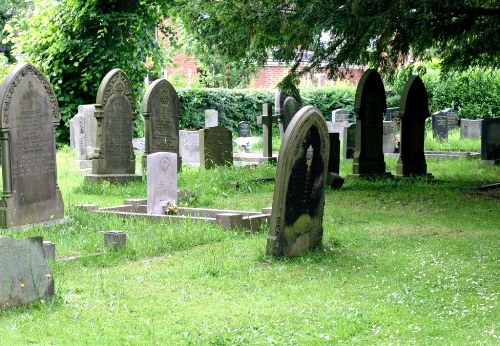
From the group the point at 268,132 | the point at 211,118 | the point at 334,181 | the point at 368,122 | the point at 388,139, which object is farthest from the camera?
the point at 211,118

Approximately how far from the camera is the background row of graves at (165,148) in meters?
9.74

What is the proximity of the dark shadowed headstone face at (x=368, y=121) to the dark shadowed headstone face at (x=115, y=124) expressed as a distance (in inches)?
171

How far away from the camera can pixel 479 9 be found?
14.7 metres

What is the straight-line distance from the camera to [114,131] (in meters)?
17.6

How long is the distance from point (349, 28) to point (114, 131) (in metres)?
5.66

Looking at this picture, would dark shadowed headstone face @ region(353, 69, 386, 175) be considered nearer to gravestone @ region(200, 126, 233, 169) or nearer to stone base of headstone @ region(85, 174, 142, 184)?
gravestone @ region(200, 126, 233, 169)

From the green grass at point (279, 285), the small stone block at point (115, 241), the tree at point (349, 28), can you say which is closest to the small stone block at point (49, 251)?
the green grass at point (279, 285)

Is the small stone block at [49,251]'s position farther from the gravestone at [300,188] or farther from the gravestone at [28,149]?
the gravestone at [28,149]

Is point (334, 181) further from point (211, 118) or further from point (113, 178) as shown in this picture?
point (211, 118)

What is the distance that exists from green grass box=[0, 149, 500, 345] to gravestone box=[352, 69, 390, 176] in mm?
3778

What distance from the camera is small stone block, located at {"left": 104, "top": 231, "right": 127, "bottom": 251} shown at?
1008 cm

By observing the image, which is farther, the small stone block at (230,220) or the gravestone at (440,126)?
the gravestone at (440,126)

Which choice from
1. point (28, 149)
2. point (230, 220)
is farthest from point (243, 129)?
point (230, 220)

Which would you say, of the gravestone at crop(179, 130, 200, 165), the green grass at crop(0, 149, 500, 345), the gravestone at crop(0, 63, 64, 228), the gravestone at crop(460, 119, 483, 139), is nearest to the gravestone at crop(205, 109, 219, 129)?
the gravestone at crop(179, 130, 200, 165)
